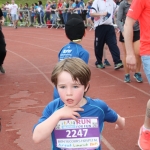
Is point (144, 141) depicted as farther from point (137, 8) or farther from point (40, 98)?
point (40, 98)

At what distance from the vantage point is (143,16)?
3.42 metres

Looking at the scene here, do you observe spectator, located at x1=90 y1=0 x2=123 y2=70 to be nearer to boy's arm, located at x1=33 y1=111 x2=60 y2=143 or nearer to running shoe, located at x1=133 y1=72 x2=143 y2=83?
running shoe, located at x1=133 y1=72 x2=143 y2=83

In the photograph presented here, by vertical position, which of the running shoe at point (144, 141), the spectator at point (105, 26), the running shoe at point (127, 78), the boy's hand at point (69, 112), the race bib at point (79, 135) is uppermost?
the boy's hand at point (69, 112)

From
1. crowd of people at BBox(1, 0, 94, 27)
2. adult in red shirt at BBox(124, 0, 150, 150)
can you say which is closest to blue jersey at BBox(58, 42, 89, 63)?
adult in red shirt at BBox(124, 0, 150, 150)

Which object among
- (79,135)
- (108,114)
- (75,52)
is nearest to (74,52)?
(75,52)

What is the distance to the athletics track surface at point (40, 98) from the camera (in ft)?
13.2

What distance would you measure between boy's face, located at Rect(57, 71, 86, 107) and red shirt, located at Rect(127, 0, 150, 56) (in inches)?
64.2

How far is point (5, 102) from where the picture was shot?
5566mm

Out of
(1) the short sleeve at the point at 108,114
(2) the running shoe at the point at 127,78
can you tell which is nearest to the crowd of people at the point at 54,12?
(2) the running shoe at the point at 127,78

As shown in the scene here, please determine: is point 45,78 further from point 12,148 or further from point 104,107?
point 104,107

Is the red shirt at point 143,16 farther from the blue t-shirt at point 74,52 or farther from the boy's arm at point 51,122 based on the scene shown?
the boy's arm at point 51,122

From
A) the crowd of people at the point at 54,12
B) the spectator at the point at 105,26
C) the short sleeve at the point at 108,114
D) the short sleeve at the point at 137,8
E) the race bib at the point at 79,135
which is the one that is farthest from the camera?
the crowd of people at the point at 54,12

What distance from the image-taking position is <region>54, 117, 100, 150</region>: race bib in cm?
206

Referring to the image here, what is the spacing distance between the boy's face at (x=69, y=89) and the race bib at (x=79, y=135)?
0.57 ft
